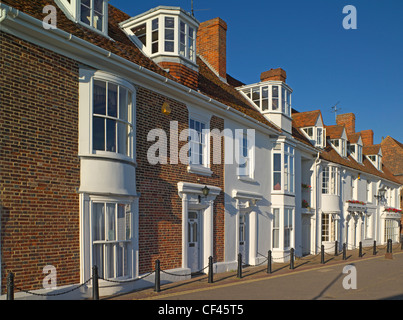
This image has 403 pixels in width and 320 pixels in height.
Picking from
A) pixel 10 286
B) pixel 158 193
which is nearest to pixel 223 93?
pixel 158 193

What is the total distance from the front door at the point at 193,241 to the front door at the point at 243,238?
10.5 ft

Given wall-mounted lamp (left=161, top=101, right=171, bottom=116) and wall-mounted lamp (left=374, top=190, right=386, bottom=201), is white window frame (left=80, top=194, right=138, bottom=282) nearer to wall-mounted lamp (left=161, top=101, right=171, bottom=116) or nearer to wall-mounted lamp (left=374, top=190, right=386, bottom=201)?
wall-mounted lamp (left=161, top=101, right=171, bottom=116)

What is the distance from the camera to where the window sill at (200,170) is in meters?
14.2

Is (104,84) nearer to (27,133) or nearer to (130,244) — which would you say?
(27,133)

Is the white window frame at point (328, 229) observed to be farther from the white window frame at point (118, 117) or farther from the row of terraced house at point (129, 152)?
the white window frame at point (118, 117)

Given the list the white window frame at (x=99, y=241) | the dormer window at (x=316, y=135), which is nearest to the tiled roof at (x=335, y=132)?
the dormer window at (x=316, y=135)

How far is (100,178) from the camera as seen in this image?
10.5 m

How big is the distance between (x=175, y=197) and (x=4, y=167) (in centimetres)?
589

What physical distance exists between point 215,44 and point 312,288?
13605 mm

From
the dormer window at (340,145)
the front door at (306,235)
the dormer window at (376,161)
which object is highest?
the dormer window at (340,145)

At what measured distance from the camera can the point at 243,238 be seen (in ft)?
Result: 58.0

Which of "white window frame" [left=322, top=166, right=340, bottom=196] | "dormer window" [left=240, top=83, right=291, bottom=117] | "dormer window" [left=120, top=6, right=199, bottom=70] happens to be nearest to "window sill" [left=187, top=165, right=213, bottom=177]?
"dormer window" [left=120, top=6, right=199, bottom=70]
